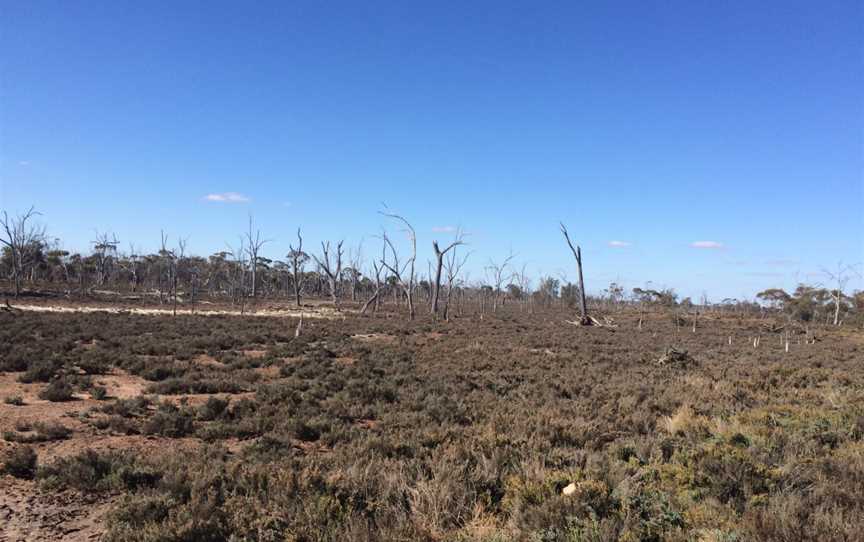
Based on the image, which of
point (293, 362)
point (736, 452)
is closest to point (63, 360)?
point (293, 362)

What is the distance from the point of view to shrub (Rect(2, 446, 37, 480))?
578 cm

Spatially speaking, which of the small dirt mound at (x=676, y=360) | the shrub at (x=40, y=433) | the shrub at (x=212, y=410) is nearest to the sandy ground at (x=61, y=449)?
the shrub at (x=40, y=433)

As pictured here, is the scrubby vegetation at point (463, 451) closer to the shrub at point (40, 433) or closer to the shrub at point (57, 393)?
the shrub at point (40, 433)

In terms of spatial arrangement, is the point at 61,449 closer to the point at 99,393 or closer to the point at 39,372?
the point at 99,393

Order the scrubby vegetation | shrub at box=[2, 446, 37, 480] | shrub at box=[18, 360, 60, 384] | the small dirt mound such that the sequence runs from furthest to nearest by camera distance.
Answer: the small dirt mound → shrub at box=[18, 360, 60, 384] → shrub at box=[2, 446, 37, 480] → the scrubby vegetation

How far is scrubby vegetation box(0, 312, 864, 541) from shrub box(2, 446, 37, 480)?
26 mm

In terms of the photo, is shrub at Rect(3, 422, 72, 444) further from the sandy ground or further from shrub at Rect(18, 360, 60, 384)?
shrub at Rect(18, 360, 60, 384)

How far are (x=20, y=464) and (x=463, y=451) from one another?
5748 mm

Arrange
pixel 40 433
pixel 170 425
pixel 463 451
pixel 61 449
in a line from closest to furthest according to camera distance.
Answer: pixel 463 451
pixel 61 449
pixel 40 433
pixel 170 425

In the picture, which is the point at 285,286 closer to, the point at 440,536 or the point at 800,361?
the point at 800,361

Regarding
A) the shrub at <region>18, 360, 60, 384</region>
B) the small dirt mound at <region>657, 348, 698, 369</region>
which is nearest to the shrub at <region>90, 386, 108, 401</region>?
the shrub at <region>18, 360, 60, 384</region>

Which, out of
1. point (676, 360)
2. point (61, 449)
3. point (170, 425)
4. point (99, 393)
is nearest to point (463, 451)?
point (170, 425)

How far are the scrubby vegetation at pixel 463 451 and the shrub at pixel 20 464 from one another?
0.08 ft

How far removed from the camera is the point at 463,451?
6.29m
